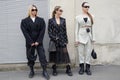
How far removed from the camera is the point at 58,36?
10.5 meters

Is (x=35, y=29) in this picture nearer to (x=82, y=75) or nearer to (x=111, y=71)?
(x=82, y=75)

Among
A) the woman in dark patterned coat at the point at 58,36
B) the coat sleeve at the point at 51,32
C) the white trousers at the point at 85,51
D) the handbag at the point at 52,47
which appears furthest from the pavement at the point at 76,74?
the coat sleeve at the point at 51,32

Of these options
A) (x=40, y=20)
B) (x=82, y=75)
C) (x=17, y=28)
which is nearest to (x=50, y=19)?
(x=40, y=20)

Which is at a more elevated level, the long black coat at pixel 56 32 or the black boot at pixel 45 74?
the long black coat at pixel 56 32

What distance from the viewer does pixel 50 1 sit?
11.1 m

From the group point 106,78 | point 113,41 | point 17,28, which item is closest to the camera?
point 106,78

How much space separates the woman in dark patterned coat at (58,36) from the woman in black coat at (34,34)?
0.29m

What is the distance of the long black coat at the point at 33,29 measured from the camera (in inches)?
402

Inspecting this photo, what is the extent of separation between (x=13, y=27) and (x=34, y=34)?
110 centimetres

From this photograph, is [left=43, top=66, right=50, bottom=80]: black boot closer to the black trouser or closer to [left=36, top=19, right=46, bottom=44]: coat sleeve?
the black trouser

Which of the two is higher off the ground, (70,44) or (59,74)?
(70,44)

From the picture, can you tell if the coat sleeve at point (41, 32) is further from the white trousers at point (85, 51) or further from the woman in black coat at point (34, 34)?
the white trousers at point (85, 51)

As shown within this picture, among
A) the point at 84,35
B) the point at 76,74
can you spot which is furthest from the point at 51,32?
the point at 76,74

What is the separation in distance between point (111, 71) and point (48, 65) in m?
1.99
